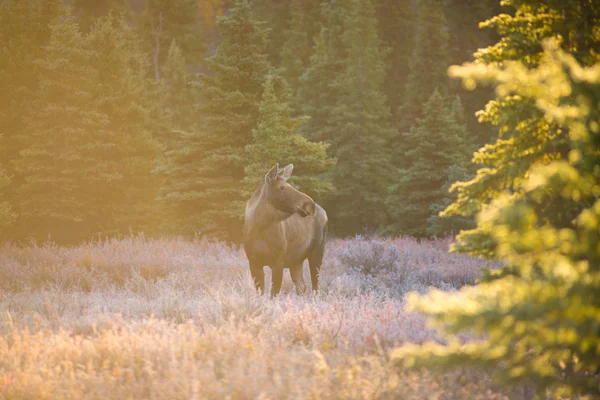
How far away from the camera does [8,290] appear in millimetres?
9969

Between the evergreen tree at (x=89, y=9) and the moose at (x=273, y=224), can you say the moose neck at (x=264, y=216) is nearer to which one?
the moose at (x=273, y=224)

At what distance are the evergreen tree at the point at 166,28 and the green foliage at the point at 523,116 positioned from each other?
39126mm

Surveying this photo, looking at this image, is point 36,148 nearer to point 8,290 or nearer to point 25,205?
point 25,205

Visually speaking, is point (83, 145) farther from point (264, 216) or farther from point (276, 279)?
point (276, 279)

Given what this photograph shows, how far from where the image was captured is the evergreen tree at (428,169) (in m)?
23.4

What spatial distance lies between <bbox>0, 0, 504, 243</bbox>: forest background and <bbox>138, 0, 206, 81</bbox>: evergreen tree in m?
5.36

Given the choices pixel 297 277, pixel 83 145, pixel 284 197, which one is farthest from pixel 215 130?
pixel 284 197

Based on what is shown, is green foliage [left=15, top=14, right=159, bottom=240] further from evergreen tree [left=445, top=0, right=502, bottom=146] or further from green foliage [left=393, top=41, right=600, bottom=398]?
evergreen tree [left=445, top=0, right=502, bottom=146]

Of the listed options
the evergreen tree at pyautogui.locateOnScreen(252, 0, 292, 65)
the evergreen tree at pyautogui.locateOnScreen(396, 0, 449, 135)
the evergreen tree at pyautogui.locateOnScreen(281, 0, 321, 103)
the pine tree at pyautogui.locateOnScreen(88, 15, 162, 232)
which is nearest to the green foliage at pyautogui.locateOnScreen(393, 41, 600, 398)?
the pine tree at pyautogui.locateOnScreen(88, 15, 162, 232)

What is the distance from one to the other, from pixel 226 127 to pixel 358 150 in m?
11.2

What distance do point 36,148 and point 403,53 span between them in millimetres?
26836

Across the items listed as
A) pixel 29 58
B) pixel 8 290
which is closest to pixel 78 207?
pixel 29 58

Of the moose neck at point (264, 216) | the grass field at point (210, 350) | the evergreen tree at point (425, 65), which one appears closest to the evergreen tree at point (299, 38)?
the evergreen tree at point (425, 65)

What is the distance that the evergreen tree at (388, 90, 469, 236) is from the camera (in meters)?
23.4
